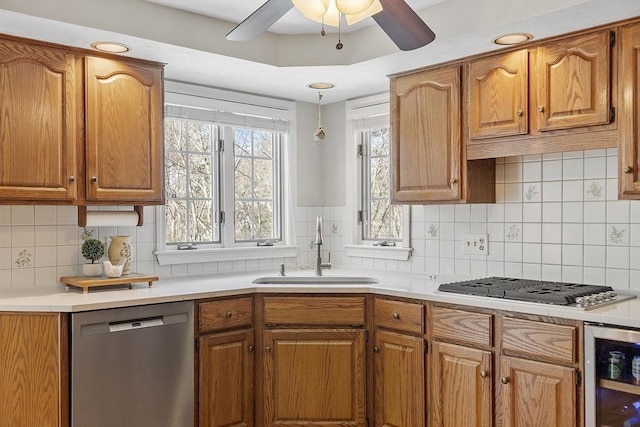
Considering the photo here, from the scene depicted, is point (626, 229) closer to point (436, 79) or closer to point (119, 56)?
point (436, 79)

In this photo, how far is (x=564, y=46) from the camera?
103 inches

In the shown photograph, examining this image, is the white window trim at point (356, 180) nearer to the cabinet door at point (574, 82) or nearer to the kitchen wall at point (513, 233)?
the kitchen wall at point (513, 233)

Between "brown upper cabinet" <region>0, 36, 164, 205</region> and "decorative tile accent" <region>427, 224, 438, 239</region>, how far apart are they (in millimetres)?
1629

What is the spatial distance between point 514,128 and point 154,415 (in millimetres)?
2238

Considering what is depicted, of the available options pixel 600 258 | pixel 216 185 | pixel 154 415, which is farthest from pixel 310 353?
pixel 600 258

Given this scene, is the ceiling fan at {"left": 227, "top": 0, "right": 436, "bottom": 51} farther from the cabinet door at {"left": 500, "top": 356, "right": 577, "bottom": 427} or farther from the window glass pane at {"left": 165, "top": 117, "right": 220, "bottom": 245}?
the window glass pane at {"left": 165, "top": 117, "right": 220, "bottom": 245}

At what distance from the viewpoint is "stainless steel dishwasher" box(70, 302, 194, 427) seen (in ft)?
8.30

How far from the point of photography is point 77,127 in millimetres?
2832

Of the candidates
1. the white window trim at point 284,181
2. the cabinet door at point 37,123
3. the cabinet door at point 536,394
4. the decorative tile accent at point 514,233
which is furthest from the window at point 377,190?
the cabinet door at point 37,123

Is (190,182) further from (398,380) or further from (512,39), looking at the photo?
(512,39)

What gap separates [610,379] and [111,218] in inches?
97.6

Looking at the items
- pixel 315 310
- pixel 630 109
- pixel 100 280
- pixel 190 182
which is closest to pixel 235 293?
pixel 315 310

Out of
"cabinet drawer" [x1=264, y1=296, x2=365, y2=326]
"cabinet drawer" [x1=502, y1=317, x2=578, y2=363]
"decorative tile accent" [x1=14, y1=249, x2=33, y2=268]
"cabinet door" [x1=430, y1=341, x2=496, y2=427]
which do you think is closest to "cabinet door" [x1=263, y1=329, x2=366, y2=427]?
"cabinet drawer" [x1=264, y1=296, x2=365, y2=326]

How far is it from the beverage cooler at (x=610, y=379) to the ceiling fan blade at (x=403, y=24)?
4.26 feet
